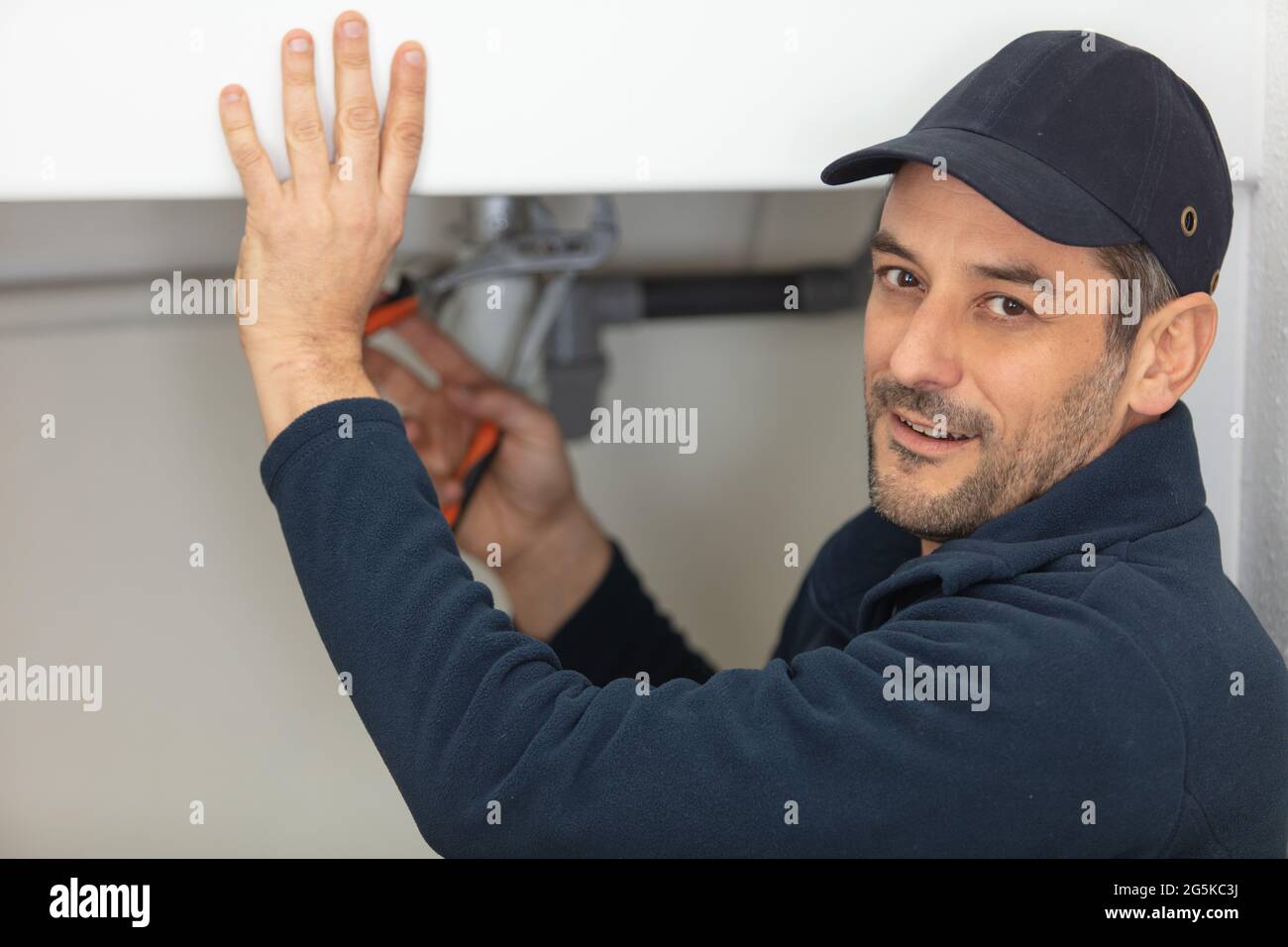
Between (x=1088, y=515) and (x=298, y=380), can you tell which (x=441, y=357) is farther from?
(x=1088, y=515)

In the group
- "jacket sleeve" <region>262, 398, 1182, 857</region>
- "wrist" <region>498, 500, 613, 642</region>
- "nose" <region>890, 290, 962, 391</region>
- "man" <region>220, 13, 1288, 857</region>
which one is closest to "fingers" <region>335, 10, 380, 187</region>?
"man" <region>220, 13, 1288, 857</region>

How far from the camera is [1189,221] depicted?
730mm

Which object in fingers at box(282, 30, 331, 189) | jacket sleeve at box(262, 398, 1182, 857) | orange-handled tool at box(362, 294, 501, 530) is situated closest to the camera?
jacket sleeve at box(262, 398, 1182, 857)

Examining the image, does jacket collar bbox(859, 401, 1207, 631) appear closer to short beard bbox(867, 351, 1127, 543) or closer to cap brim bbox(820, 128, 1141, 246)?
short beard bbox(867, 351, 1127, 543)

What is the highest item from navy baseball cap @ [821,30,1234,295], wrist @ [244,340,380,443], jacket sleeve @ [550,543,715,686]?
navy baseball cap @ [821,30,1234,295]

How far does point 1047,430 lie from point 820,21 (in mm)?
278

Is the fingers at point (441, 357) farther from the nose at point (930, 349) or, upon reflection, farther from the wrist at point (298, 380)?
the nose at point (930, 349)

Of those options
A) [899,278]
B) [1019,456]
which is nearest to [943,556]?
[1019,456]

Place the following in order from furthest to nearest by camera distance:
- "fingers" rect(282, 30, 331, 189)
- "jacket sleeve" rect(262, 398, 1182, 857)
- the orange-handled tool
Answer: the orange-handled tool < "fingers" rect(282, 30, 331, 189) < "jacket sleeve" rect(262, 398, 1182, 857)

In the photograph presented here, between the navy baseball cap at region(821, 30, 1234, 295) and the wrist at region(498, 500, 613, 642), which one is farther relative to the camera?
the wrist at region(498, 500, 613, 642)

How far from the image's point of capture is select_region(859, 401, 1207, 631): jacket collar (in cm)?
70
